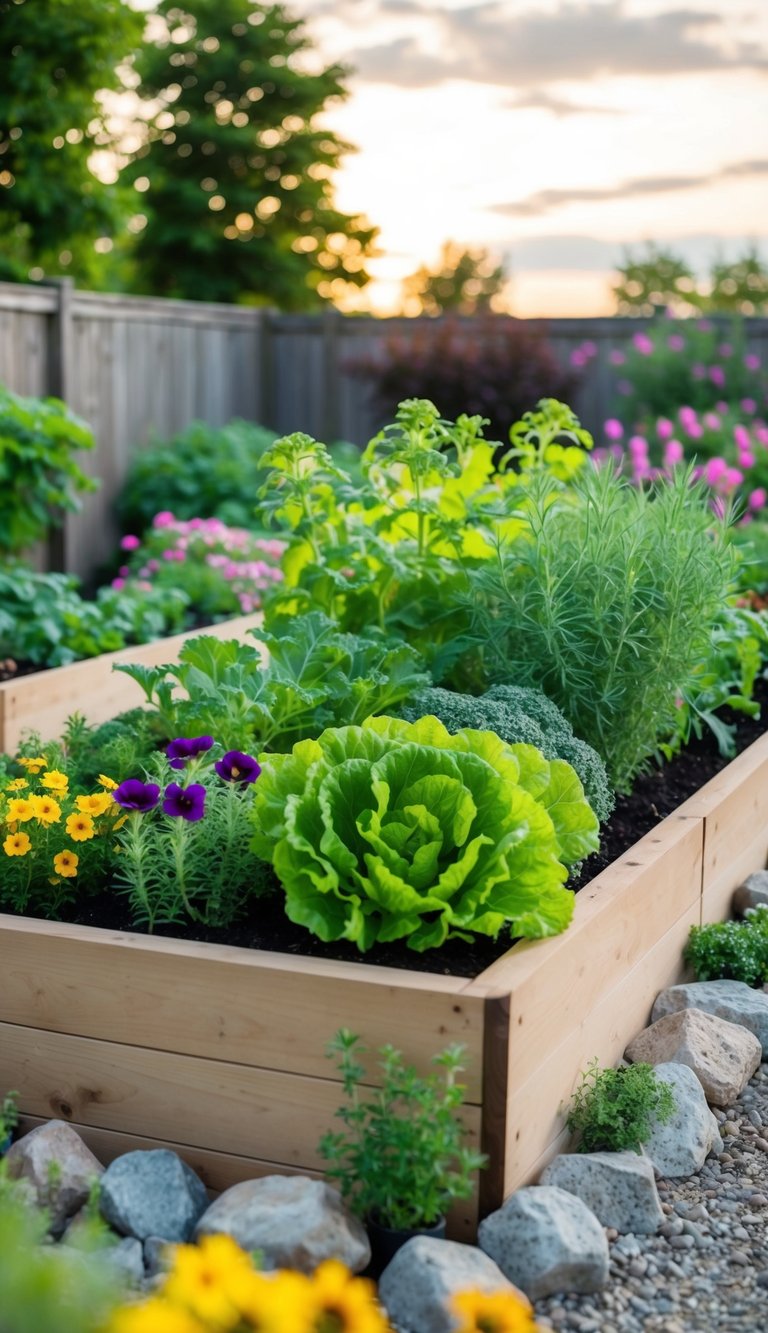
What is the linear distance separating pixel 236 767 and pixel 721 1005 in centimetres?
140

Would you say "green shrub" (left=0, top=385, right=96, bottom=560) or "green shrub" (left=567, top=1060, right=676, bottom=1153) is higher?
"green shrub" (left=0, top=385, right=96, bottom=560)

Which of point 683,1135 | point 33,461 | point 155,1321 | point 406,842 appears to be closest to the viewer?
point 155,1321

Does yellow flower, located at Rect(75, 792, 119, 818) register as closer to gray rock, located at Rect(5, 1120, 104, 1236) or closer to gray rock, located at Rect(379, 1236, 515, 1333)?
gray rock, located at Rect(5, 1120, 104, 1236)

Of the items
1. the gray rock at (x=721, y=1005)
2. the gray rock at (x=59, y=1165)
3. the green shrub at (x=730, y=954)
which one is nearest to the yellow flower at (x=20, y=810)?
the gray rock at (x=59, y=1165)

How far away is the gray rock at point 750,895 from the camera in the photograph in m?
4.04

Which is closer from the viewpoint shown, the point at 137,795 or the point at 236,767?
the point at 137,795

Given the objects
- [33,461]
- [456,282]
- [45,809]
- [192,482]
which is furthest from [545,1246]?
[456,282]

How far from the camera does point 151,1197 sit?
238 cm

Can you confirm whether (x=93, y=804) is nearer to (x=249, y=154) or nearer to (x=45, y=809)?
(x=45, y=809)

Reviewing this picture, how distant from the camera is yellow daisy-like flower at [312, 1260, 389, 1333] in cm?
162

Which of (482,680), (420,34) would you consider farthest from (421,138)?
(482,680)

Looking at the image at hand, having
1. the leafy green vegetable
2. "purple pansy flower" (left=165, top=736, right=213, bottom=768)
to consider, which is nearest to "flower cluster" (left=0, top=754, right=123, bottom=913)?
"purple pansy flower" (left=165, top=736, right=213, bottom=768)

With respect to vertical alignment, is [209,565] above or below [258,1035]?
above

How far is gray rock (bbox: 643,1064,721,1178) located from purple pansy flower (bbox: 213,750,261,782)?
108 centimetres
